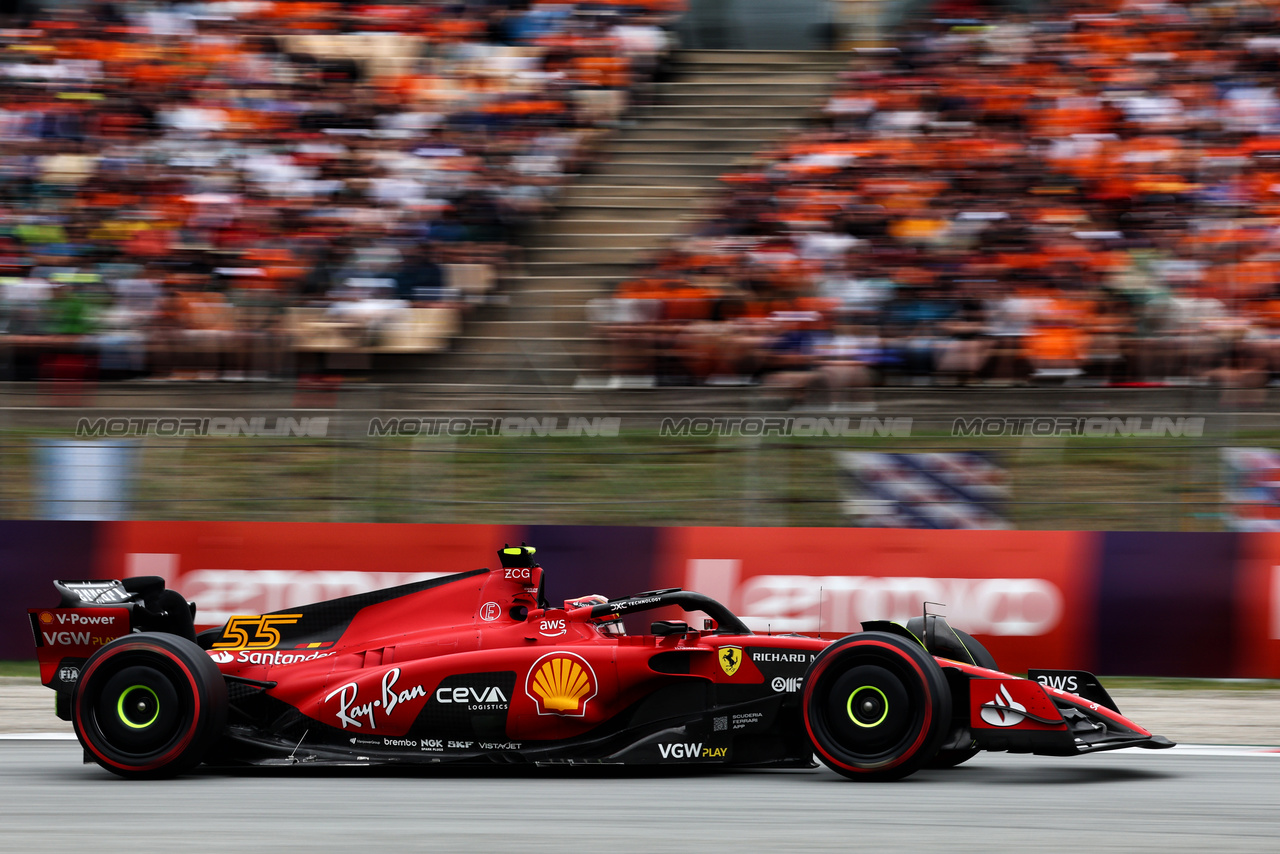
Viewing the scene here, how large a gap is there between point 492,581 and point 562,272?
6.74m

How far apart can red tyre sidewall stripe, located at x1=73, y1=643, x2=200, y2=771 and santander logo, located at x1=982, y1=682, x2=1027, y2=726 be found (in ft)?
10.3

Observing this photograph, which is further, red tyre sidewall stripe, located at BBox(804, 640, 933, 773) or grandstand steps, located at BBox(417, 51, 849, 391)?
grandstand steps, located at BBox(417, 51, 849, 391)

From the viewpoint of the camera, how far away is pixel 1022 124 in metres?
12.3

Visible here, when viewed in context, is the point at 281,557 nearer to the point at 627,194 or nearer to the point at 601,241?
the point at 601,241

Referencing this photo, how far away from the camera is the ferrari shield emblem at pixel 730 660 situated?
5.85 metres

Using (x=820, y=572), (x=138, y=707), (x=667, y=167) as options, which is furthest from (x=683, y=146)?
(x=138, y=707)

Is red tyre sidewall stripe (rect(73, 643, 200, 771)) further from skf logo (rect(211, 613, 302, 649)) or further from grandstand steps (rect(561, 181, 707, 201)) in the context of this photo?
grandstand steps (rect(561, 181, 707, 201))

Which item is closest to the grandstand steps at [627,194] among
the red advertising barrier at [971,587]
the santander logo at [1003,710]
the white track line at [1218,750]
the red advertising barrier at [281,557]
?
the red advertising barrier at [281,557]

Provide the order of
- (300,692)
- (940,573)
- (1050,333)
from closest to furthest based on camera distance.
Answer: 1. (300,692)
2. (940,573)
3. (1050,333)

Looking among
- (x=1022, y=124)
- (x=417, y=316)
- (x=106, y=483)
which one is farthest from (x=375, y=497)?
Result: (x=1022, y=124)

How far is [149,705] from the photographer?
6.00 metres

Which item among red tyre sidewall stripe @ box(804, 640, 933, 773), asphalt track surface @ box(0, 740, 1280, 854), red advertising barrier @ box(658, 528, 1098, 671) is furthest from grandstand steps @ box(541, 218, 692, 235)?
red tyre sidewall stripe @ box(804, 640, 933, 773)

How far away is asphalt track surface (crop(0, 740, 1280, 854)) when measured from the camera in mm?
4586

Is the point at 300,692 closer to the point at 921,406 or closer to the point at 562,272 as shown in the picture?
the point at 921,406
